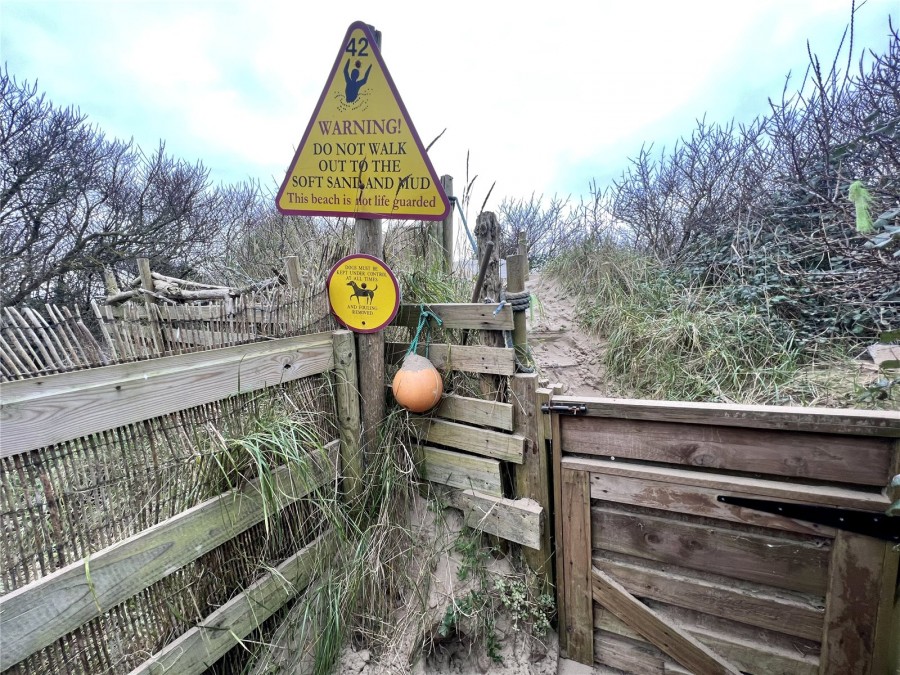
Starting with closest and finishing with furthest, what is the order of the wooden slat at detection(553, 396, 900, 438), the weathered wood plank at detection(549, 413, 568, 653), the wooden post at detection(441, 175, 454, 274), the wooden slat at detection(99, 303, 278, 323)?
1. the wooden slat at detection(553, 396, 900, 438)
2. the wooden slat at detection(99, 303, 278, 323)
3. the weathered wood plank at detection(549, 413, 568, 653)
4. the wooden post at detection(441, 175, 454, 274)

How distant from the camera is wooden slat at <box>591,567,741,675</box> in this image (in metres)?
1.79

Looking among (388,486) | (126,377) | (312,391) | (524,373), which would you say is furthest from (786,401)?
(126,377)

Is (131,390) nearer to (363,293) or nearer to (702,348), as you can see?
(363,293)

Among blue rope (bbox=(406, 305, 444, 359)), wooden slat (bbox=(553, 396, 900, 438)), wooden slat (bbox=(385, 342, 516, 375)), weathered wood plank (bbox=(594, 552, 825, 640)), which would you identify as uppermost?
blue rope (bbox=(406, 305, 444, 359))

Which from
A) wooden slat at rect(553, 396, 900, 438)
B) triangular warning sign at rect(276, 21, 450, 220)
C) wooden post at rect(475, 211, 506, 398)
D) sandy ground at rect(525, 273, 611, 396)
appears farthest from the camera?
sandy ground at rect(525, 273, 611, 396)

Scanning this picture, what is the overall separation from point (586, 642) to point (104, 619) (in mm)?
2211

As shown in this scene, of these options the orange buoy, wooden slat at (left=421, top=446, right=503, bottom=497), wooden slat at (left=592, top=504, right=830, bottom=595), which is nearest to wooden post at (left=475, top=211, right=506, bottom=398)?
the orange buoy

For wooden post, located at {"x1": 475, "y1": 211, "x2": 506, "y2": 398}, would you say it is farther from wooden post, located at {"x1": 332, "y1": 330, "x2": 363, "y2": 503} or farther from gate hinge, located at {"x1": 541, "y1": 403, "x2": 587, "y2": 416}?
wooden post, located at {"x1": 332, "y1": 330, "x2": 363, "y2": 503}

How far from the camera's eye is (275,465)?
1694mm

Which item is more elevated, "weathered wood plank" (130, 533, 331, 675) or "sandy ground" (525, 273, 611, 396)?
"sandy ground" (525, 273, 611, 396)

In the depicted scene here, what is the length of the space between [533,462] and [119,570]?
1.75m

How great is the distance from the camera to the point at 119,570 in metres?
1.27

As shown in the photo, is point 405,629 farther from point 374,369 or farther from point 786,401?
point 786,401

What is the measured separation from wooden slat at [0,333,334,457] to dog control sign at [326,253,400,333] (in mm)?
326
